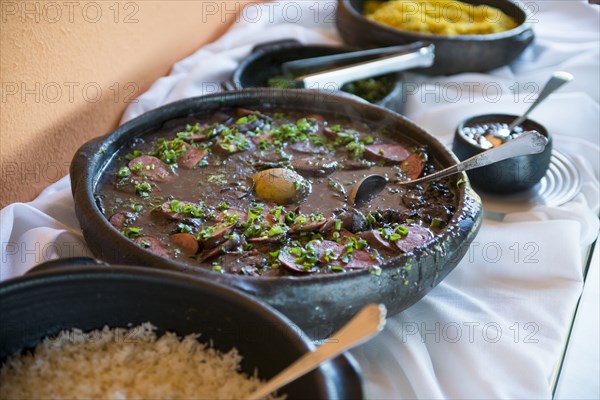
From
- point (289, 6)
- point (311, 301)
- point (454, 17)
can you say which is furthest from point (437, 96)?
point (311, 301)

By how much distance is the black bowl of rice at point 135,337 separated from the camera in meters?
0.78

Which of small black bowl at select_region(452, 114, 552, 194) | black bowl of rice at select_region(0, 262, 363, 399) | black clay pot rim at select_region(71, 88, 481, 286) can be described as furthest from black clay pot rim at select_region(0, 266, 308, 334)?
small black bowl at select_region(452, 114, 552, 194)

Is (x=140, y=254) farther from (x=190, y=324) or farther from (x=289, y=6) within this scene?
(x=289, y=6)

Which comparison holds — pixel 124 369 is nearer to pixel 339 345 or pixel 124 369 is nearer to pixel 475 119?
pixel 339 345

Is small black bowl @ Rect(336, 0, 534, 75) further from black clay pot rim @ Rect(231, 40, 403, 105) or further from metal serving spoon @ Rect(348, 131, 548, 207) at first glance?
metal serving spoon @ Rect(348, 131, 548, 207)

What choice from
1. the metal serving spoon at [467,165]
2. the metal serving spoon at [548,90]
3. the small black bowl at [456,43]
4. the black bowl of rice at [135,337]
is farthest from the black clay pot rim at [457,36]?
the black bowl of rice at [135,337]

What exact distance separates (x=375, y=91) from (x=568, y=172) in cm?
57

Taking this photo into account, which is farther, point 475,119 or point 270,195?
point 475,119

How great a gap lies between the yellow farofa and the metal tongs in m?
0.18

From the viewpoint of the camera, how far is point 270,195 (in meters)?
1.25

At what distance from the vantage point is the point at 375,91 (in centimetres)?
189

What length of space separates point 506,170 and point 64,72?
0.98m

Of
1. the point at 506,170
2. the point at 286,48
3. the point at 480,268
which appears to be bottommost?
the point at 480,268

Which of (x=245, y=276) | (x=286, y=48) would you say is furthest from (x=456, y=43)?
(x=245, y=276)
